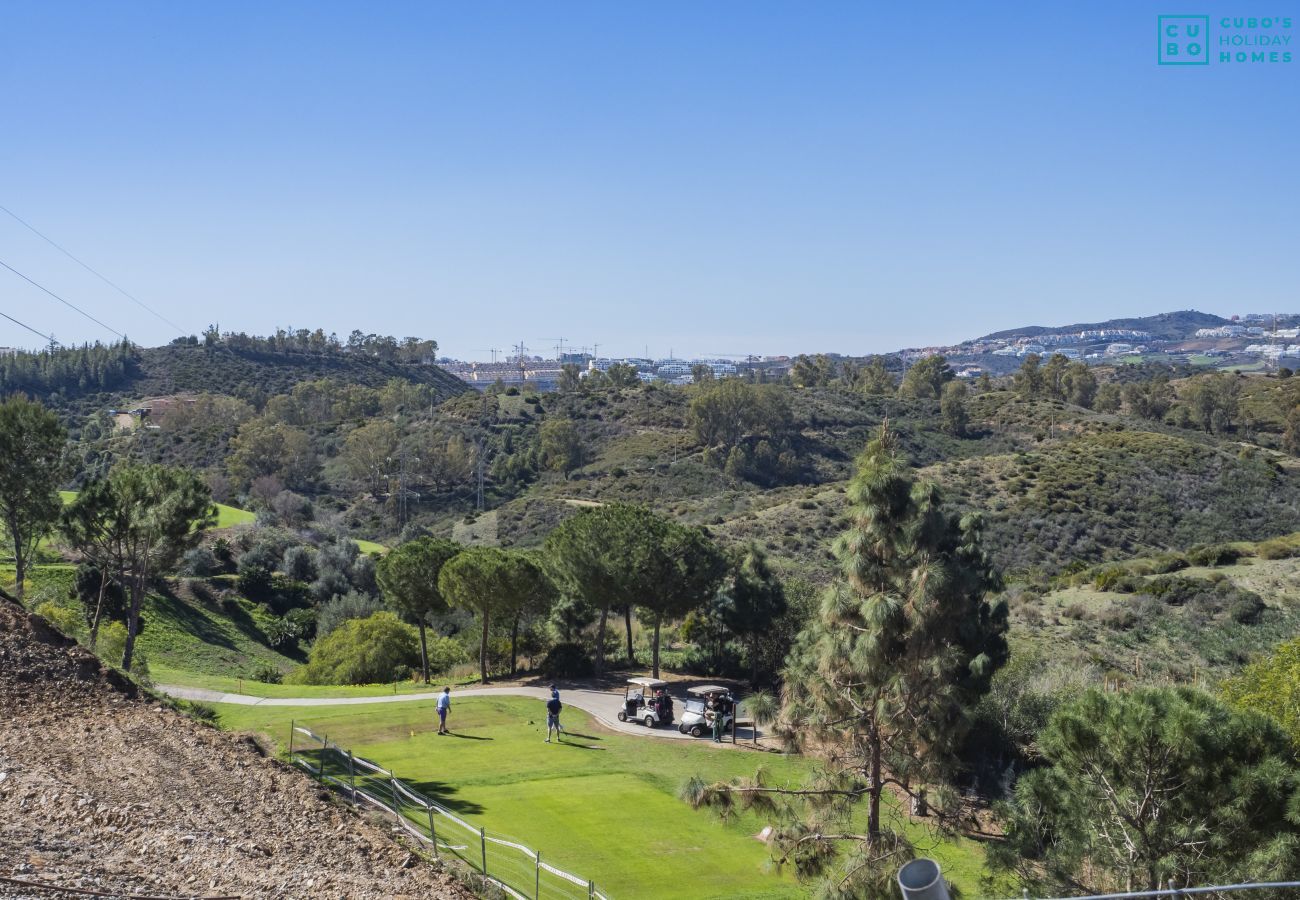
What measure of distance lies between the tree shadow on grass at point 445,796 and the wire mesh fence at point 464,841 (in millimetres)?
348

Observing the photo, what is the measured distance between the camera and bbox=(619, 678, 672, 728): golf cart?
27.6m

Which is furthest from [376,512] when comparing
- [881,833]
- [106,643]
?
[881,833]

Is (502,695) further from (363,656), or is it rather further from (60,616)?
(60,616)

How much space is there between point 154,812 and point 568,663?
20.9 m

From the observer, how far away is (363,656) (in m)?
36.2

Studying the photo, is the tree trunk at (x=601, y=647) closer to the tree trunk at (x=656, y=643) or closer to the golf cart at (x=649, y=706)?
the tree trunk at (x=656, y=643)

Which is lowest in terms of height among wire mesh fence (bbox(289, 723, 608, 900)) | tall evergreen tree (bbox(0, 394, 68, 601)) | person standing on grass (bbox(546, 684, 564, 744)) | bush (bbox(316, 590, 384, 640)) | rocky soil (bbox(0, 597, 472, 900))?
bush (bbox(316, 590, 384, 640))

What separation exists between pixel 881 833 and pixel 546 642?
25.6 metres

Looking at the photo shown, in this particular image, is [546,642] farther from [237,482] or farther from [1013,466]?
[237,482]

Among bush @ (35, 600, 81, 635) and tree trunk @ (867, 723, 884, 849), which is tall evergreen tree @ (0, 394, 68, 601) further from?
tree trunk @ (867, 723, 884, 849)

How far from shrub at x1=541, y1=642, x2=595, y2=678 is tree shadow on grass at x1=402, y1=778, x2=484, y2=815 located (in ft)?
41.1

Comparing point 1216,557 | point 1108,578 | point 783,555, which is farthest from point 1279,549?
point 783,555

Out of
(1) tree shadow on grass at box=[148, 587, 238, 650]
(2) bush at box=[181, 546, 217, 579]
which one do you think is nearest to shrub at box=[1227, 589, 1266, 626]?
(1) tree shadow on grass at box=[148, 587, 238, 650]

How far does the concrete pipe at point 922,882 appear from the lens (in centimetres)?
762
